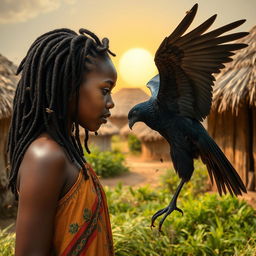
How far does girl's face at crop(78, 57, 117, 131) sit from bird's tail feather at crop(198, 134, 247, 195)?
49 cm

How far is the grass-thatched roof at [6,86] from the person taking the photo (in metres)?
5.12

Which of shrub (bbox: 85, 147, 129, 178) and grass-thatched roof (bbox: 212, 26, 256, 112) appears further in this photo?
shrub (bbox: 85, 147, 129, 178)

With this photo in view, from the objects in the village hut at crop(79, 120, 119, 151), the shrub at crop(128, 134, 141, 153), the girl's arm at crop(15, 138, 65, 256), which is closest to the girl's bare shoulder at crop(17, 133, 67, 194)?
the girl's arm at crop(15, 138, 65, 256)

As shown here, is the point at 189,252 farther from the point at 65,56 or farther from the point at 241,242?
the point at 65,56

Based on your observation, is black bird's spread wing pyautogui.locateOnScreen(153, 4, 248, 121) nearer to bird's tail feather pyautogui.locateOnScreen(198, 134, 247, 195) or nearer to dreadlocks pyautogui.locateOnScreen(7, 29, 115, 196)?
bird's tail feather pyautogui.locateOnScreen(198, 134, 247, 195)

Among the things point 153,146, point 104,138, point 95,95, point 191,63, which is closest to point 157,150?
point 153,146

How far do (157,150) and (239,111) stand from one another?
8.23 metres

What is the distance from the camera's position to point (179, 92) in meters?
1.42

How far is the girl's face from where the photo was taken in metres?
1.19

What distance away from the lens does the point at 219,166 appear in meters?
1.40

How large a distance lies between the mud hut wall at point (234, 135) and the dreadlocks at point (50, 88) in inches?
226

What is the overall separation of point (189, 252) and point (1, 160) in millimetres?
3783

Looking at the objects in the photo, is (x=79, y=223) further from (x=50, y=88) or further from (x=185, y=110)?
(x=185, y=110)

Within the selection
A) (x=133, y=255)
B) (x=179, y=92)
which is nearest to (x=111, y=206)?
(x=133, y=255)
